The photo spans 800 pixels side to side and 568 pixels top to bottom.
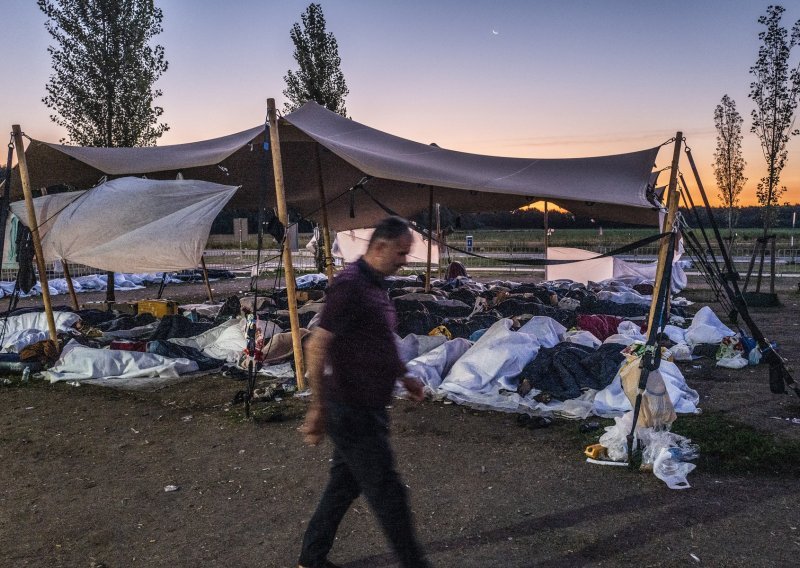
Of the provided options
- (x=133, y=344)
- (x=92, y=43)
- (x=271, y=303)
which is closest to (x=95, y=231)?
(x=133, y=344)

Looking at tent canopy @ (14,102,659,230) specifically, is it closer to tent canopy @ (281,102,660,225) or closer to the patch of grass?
tent canopy @ (281,102,660,225)

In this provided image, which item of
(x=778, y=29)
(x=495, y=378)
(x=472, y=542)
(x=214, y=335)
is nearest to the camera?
(x=472, y=542)

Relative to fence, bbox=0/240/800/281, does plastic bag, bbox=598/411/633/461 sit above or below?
below

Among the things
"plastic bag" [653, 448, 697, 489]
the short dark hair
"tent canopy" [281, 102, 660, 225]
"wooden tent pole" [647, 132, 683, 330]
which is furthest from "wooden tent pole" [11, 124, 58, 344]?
"plastic bag" [653, 448, 697, 489]

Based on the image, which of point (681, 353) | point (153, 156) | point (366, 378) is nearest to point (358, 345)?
point (366, 378)

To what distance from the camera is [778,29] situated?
1791 centimetres

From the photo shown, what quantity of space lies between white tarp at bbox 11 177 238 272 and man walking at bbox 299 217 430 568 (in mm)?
5071

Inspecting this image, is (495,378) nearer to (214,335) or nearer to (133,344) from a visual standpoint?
(214,335)

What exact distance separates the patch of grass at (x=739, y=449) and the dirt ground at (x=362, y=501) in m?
0.09

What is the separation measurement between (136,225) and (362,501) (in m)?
5.31

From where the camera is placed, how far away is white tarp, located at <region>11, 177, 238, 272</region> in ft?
25.1

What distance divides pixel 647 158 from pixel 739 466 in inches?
189

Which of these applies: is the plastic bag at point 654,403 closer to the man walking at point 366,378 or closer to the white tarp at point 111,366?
the man walking at point 366,378

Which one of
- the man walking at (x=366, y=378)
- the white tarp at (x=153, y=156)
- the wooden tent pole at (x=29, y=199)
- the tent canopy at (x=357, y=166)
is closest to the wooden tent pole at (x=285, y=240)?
the tent canopy at (x=357, y=166)
